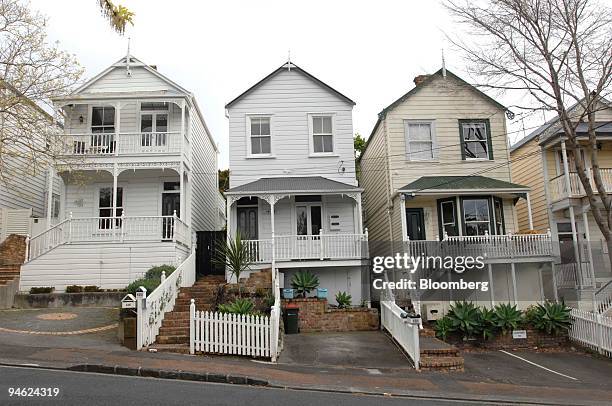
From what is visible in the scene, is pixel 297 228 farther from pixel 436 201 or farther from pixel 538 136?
pixel 538 136

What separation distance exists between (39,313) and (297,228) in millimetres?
9157

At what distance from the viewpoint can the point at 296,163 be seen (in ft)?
64.9

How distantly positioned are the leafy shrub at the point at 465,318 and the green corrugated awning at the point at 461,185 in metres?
4.35

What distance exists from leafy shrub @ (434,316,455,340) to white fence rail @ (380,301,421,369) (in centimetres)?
166

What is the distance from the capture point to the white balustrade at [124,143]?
19.0 meters

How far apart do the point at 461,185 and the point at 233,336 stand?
10772mm

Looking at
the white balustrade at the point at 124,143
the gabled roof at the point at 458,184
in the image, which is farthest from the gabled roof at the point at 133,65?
the gabled roof at the point at 458,184

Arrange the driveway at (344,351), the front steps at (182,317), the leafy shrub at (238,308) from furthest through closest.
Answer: the leafy shrub at (238,308)
the front steps at (182,317)
the driveway at (344,351)

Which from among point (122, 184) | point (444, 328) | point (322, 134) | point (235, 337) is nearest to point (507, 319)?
point (444, 328)

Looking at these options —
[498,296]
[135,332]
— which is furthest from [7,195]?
[498,296]

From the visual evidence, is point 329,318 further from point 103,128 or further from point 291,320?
point 103,128

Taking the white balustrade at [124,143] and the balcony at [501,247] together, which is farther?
the white balustrade at [124,143]

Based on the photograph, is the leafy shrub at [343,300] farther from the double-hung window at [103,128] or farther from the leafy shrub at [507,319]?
the double-hung window at [103,128]

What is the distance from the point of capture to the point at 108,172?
19.7 m
